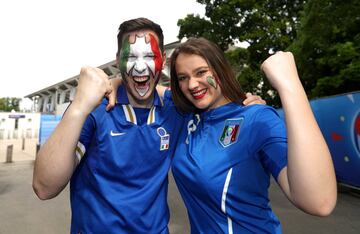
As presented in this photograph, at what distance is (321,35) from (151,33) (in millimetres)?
7874

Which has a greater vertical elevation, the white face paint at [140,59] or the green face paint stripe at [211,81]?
the white face paint at [140,59]

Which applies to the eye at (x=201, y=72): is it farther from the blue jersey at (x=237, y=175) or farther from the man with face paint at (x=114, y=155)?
the blue jersey at (x=237, y=175)

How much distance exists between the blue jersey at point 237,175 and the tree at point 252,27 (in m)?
14.3

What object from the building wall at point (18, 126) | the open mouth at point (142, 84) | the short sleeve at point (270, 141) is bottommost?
the building wall at point (18, 126)

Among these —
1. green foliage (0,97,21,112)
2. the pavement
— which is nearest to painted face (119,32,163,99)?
the pavement

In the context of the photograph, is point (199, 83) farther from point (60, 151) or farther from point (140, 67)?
point (60, 151)

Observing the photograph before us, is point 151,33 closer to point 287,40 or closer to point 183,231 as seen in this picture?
point 183,231

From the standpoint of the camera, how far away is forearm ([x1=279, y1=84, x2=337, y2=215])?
Answer: 46.0 inches

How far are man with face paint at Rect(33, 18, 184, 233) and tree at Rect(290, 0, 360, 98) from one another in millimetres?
6861

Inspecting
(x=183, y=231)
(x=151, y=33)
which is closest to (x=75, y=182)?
(x=151, y=33)

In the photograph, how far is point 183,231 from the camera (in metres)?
4.77

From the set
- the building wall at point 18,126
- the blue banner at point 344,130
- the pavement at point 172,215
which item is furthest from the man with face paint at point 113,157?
the building wall at point 18,126

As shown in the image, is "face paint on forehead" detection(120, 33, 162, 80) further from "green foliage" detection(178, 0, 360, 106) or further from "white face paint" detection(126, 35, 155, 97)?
"green foliage" detection(178, 0, 360, 106)

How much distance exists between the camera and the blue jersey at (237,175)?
1.47m
